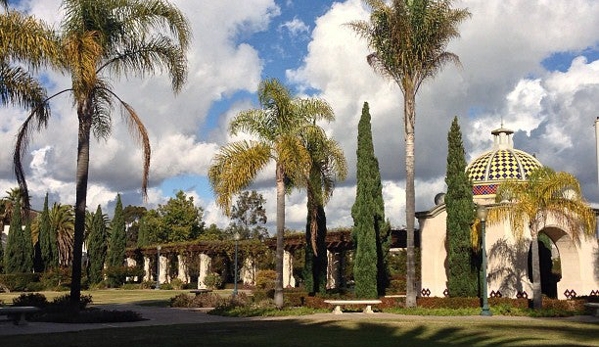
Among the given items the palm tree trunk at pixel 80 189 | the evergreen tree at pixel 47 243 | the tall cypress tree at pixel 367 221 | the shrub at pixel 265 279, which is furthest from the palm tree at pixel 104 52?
the evergreen tree at pixel 47 243

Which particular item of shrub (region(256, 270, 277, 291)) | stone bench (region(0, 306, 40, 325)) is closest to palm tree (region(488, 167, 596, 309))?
stone bench (region(0, 306, 40, 325))

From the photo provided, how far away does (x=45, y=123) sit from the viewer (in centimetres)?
1858

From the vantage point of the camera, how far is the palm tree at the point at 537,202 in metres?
23.9

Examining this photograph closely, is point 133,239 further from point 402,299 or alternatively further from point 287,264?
point 402,299

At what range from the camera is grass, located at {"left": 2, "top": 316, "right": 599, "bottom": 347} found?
13672mm

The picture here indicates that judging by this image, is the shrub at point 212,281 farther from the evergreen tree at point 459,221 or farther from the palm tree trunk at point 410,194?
the palm tree trunk at point 410,194

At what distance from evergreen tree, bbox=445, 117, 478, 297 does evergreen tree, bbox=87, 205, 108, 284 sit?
118ft

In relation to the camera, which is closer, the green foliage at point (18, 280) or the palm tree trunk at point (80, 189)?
the palm tree trunk at point (80, 189)

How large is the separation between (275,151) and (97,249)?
35.4 metres

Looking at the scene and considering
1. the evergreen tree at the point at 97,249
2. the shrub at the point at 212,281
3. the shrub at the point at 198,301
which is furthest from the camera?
the evergreen tree at the point at 97,249

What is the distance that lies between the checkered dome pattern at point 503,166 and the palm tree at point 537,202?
8.54 metres

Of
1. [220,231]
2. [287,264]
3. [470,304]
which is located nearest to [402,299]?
[470,304]

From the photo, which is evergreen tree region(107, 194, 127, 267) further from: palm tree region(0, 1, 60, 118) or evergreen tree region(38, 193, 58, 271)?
palm tree region(0, 1, 60, 118)

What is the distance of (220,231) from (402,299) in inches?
1918
